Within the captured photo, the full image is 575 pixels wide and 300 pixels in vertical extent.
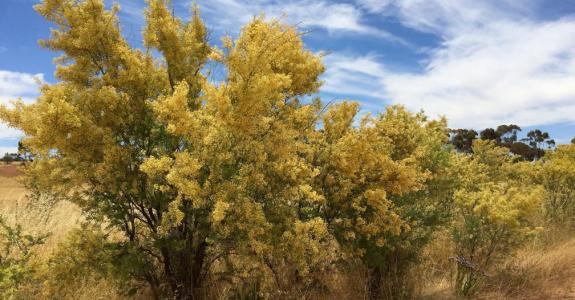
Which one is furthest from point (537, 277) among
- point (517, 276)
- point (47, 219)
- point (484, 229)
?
point (47, 219)

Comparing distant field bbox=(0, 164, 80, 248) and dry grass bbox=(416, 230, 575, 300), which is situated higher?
distant field bbox=(0, 164, 80, 248)

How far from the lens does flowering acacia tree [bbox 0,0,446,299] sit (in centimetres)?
492

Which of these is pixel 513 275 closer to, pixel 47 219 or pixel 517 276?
pixel 517 276

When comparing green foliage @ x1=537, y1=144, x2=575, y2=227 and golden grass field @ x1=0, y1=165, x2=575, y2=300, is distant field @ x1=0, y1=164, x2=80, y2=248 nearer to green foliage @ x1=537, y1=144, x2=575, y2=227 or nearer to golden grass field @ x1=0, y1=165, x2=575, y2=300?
golden grass field @ x1=0, y1=165, x2=575, y2=300

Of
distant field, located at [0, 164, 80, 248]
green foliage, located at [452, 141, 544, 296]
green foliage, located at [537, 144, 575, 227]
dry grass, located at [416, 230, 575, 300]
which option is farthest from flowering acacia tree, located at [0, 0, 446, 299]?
green foliage, located at [537, 144, 575, 227]

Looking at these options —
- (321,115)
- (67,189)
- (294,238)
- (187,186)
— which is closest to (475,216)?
(321,115)

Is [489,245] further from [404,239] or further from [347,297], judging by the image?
[347,297]

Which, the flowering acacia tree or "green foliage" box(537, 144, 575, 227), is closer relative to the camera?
the flowering acacia tree

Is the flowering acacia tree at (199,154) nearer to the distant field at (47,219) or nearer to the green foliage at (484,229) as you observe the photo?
the green foliage at (484,229)

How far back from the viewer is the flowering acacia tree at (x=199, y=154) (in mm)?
4922

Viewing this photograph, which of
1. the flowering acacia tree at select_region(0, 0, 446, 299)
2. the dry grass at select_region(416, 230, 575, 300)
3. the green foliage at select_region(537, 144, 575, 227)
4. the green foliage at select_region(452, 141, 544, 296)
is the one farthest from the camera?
the green foliage at select_region(537, 144, 575, 227)

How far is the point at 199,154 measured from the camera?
505 cm

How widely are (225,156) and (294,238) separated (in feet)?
4.35

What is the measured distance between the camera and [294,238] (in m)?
5.33
